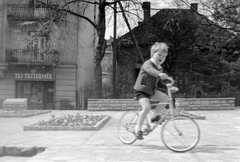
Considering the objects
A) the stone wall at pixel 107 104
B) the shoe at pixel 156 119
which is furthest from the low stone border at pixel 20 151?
the stone wall at pixel 107 104

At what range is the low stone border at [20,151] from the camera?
5165 millimetres

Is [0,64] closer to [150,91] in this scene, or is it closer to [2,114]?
[2,114]

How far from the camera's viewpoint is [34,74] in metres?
23.6

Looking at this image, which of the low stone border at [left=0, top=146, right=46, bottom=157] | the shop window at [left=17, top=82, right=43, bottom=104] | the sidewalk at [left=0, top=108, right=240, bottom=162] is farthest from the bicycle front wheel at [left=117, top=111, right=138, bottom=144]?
the shop window at [left=17, top=82, right=43, bottom=104]

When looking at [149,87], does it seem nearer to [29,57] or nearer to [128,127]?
[128,127]

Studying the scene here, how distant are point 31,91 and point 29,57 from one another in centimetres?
300

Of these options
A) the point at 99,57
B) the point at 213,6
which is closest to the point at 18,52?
the point at 99,57

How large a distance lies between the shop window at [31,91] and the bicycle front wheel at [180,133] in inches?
817

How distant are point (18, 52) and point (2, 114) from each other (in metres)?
12.7

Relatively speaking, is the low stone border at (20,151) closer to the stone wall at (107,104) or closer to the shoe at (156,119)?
the shoe at (156,119)

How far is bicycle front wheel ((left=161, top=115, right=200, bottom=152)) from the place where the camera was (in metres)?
4.64

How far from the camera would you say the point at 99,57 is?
1698cm

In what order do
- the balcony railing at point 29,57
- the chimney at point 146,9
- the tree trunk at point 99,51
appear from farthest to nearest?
the balcony railing at point 29,57 < the chimney at point 146,9 < the tree trunk at point 99,51

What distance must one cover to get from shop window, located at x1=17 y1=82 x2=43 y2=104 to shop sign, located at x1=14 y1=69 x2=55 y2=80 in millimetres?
703
